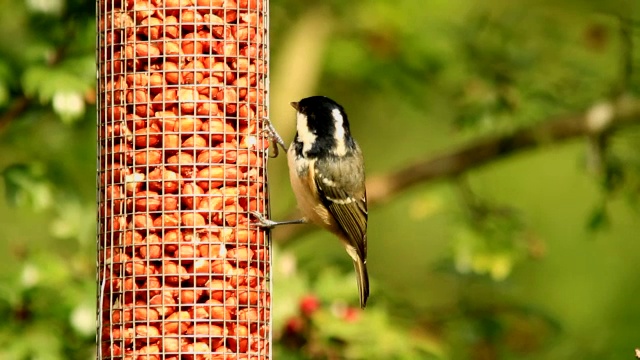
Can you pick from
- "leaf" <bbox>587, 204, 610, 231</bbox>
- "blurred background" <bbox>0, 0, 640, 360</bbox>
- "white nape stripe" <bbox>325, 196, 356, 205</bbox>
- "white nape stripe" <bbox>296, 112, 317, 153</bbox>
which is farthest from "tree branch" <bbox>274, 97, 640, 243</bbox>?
"white nape stripe" <bbox>296, 112, 317, 153</bbox>

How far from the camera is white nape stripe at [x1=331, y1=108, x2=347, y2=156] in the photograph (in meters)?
6.53

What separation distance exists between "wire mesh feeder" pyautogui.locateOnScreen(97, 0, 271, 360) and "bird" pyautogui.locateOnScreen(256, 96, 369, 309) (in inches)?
24.0

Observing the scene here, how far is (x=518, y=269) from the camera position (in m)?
12.5

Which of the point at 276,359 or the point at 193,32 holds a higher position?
the point at 193,32

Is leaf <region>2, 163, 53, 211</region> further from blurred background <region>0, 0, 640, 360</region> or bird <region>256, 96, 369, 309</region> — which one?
bird <region>256, 96, 369, 309</region>

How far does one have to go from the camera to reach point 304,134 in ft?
21.7

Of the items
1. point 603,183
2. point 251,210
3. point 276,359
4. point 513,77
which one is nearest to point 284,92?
point 513,77

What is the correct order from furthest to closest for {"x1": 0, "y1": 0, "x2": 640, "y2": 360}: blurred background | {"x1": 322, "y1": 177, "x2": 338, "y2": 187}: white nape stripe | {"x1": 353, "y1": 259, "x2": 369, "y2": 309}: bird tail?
{"x1": 0, "y1": 0, "x2": 640, "y2": 360}: blurred background < {"x1": 353, "y1": 259, "x2": 369, "y2": 309}: bird tail < {"x1": 322, "y1": 177, "x2": 338, "y2": 187}: white nape stripe

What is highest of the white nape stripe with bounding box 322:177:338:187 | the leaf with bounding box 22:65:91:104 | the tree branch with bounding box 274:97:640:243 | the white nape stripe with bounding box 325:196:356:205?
the tree branch with bounding box 274:97:640:243

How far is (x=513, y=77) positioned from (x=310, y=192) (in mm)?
3123

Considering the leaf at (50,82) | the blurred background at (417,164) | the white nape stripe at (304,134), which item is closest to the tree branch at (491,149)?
the blurred background at (417,164)

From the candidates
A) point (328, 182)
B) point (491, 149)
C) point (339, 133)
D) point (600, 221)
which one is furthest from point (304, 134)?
point (600, 221)

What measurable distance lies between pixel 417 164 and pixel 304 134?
3.19m

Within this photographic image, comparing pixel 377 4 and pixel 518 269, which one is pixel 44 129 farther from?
pixel 518 269
